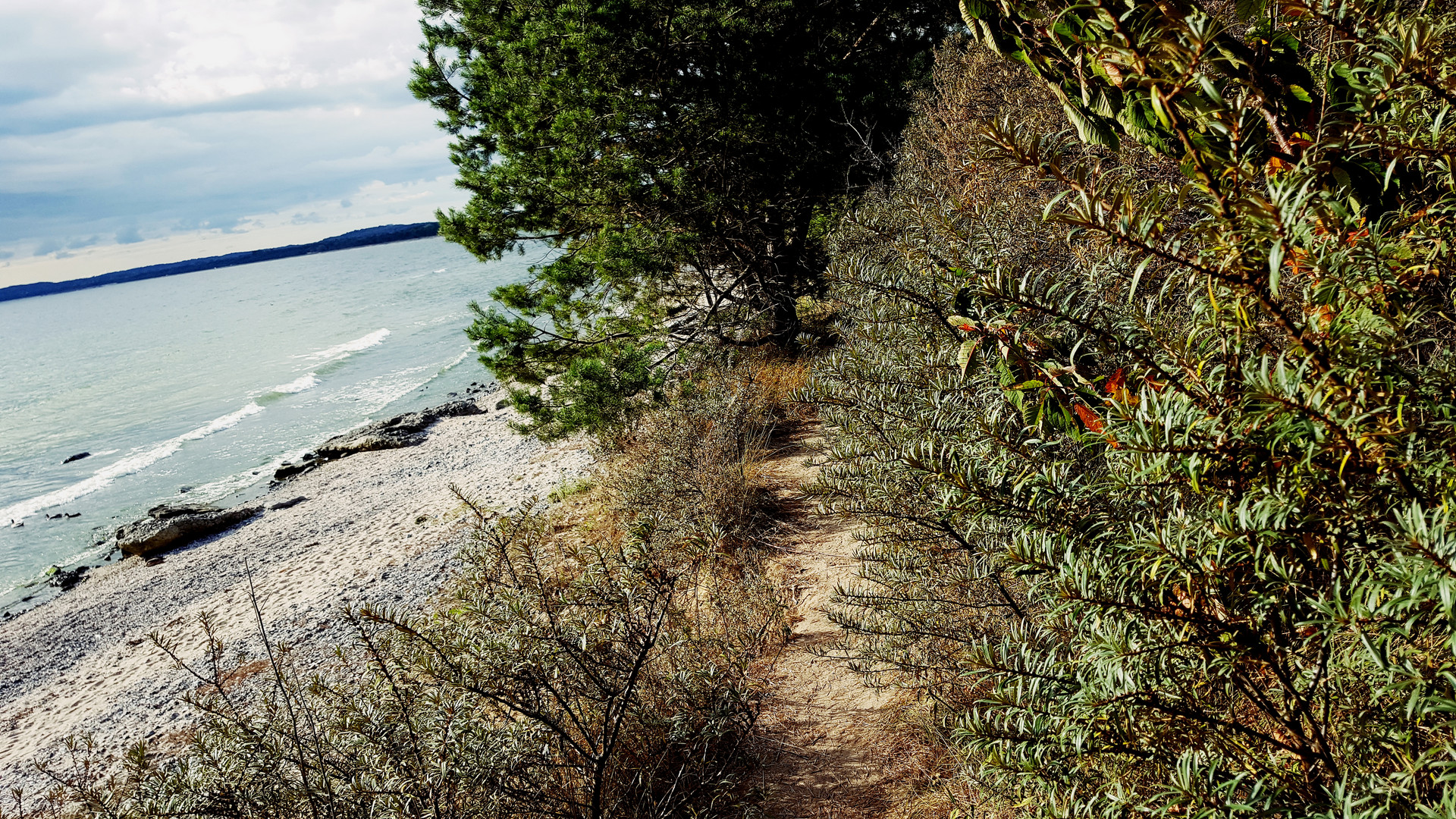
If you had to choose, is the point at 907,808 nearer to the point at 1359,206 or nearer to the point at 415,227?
the point at 1359,206

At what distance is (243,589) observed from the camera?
1240cm

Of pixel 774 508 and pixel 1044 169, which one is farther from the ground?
pixel 1044 169

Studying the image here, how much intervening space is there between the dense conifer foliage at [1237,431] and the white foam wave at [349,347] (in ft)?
124

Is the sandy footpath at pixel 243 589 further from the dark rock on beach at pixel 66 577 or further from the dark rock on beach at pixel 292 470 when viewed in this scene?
the dark rock on beach at pixel 292 470

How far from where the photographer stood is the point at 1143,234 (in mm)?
1201

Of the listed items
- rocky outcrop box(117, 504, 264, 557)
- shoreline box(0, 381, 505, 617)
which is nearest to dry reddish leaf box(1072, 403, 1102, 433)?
shoreline box(0, 381, 505, 617)

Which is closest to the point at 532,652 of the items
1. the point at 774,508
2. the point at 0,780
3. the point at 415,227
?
the point at 774,508

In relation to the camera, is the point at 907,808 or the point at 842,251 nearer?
the point at 907,808

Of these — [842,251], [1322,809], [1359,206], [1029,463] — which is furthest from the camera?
[842,251]

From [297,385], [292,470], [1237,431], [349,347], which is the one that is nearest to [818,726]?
[1237,431]

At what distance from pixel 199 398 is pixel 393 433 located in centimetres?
1532

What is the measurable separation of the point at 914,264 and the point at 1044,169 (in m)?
2.13

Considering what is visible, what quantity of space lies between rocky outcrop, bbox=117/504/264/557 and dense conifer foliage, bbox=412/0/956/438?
11.3 m

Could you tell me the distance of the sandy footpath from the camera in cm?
920
